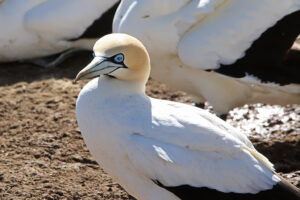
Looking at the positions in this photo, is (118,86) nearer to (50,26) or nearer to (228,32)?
(228,32)

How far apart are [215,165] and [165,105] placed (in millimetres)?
500

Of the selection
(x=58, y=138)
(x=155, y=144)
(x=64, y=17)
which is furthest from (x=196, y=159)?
(x=64, y=17)

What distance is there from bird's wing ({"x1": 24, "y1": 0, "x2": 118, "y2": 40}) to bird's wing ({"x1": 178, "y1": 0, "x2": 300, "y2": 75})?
89.6 inches

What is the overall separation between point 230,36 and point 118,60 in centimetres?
150

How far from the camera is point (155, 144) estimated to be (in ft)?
13.4

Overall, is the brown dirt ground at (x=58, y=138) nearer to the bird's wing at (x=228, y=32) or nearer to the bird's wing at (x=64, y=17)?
the bird's wing at (x=64, y=17)

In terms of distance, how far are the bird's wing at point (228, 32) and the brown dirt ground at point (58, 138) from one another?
2.65 feet

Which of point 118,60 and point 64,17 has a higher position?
point 118,60

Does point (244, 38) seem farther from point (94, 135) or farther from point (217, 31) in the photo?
point (94, 135)

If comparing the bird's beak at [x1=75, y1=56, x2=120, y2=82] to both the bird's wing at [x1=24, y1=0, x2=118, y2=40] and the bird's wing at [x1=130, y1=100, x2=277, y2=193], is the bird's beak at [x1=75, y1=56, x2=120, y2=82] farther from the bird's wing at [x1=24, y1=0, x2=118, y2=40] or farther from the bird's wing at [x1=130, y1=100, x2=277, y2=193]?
the bird's wing at [x1=24, y1=0, x2=118, y2=40]

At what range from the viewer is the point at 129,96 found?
433 centimetres

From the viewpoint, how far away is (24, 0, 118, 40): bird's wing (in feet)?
25.4

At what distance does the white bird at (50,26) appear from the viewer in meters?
7.78

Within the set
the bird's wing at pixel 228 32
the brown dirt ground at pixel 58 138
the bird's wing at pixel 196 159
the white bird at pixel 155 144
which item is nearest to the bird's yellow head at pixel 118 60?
the white bird at pixel 155 144
